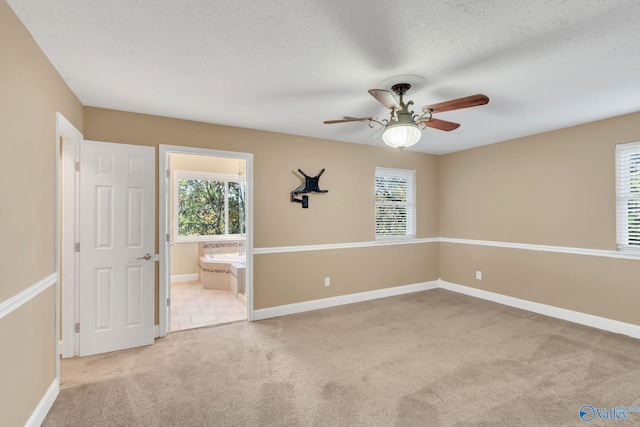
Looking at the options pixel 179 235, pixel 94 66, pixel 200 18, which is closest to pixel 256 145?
pixel 94 66

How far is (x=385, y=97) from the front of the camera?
7.27ft

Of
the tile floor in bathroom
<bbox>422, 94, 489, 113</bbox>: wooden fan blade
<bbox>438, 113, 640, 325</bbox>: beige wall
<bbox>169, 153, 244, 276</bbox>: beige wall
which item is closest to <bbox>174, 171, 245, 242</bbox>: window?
<bbox>169, 153, 244, 276</bbox>: beige wall

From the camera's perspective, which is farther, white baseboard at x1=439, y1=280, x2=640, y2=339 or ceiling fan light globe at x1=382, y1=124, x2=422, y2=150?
white baseboard at x1=439, y1=280, x2=640, y2=339

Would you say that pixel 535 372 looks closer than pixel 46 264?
No

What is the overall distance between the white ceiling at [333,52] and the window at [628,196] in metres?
0.49

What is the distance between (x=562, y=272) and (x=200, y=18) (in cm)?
478

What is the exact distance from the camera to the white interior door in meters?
2.99

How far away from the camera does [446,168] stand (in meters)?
5.58

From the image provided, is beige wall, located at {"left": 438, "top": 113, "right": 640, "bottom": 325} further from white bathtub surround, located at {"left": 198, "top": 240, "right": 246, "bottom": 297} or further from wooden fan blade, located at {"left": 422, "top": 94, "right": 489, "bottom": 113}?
white bathtub surround, located at {"left": 198, "top": 240, "right": 246, "bottom": 297}

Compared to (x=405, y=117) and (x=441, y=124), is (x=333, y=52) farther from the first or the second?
(x=441, y=124)

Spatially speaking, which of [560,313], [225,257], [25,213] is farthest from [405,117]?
[225,257]

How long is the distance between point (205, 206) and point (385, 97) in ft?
17.6

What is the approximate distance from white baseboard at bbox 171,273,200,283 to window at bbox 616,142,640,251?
6.74 metres

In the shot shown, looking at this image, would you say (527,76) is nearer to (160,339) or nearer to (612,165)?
(612,165)
